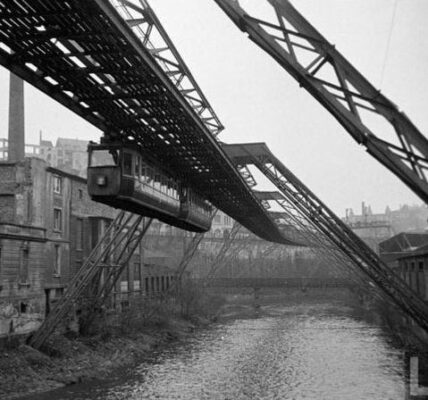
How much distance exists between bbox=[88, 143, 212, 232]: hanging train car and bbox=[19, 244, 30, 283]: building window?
6.01m

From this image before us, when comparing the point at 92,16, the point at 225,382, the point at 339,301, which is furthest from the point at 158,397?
the point at 339,301

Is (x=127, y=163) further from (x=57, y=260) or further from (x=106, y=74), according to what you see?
(x=57, y=260)

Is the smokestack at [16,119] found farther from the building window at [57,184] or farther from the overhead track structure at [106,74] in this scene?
the overhead track structure at [106,74]

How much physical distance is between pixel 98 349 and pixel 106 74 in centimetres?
1380

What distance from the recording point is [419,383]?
16906 millimetres

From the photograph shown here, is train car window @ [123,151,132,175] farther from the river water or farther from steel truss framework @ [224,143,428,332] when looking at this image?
steel truss framework @ [224,143,428,332]

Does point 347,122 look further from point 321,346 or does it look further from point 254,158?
point 321,346

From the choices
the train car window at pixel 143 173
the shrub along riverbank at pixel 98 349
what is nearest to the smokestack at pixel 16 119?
the shrub along riverbank at pixel 98 349

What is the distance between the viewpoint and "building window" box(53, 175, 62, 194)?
26.6m

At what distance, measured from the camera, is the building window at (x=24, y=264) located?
2084 cm

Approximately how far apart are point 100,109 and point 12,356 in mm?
9722

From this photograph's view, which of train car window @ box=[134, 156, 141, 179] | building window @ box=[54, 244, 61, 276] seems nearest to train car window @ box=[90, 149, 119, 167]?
train car window @ box=[134, 156, 141, 179]

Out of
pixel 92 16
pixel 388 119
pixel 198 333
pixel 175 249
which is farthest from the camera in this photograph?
pixel 175 249

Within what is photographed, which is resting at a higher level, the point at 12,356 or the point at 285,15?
the point at 285,15
